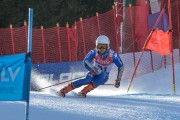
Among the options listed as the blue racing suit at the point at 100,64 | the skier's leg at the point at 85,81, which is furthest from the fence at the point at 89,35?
the skier's leg at the point at 85,81

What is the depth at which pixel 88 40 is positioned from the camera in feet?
52.4

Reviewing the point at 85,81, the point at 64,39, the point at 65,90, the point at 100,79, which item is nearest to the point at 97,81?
the point at 100,79

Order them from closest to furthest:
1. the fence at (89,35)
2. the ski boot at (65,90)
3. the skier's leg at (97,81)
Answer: the ski boot at (65,90) < the skier's leg at (97,81) < the fence at (89,35)

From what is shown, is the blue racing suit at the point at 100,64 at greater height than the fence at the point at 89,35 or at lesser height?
lesser

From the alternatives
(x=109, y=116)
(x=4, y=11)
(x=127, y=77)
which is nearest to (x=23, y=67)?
(x=109, y=116)

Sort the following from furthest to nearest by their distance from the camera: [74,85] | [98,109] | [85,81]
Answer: [85,81]
[74,85]
[98,109]

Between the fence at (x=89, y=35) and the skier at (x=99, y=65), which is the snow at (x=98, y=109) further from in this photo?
the fence at (x=89, y=35)

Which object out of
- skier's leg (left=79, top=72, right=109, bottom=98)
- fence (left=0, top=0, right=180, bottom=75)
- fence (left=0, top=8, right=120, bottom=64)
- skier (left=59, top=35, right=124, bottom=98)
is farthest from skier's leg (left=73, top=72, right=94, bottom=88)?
fence (left=0, top=8, right=120, bottom=64)

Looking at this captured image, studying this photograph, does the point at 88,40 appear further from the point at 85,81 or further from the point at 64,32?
the point at 85,81

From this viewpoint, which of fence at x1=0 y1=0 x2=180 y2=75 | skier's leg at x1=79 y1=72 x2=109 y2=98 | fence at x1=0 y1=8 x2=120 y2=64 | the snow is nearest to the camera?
the snow

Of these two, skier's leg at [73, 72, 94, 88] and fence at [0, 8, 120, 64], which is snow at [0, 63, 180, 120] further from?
fence at [0, 8, 120, 64]

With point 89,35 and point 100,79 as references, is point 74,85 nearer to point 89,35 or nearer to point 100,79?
point 100,79

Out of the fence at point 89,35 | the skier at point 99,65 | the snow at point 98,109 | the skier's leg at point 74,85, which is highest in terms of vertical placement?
the fence at point 89,35

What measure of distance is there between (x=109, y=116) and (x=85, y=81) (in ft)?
11.3
